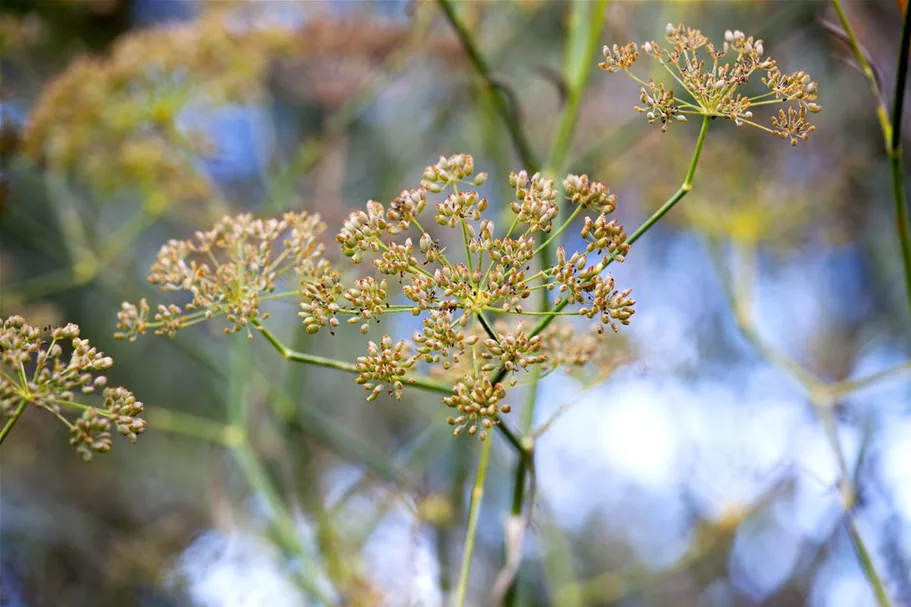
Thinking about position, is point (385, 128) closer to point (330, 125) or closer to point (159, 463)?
point (330, 125)

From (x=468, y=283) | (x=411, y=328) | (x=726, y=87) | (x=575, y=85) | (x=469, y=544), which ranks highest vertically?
(x=411, y=328)

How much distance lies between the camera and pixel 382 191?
2721 millimetres

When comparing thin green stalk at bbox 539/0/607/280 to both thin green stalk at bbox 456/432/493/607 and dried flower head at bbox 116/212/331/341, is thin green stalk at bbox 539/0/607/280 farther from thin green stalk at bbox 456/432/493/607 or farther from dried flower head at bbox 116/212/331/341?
dried flower head at bbox 116/212/331/341

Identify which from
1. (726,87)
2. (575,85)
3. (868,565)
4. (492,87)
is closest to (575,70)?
(575,85)

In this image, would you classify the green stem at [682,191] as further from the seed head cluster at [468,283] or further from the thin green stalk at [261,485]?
the thin green stalk at [261,485]

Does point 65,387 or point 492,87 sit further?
point 492,87

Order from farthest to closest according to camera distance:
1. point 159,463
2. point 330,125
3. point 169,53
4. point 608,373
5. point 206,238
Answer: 1. point 159,463
2. point 330,125
3. point 169,53
4. point 608,373
5. point 206,238

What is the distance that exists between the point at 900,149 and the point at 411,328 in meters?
1.81

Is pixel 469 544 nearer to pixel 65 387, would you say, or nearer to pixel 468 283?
pixel 468 283

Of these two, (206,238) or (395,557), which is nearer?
(206,238)

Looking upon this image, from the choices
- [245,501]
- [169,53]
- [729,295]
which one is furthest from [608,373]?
[245,501]

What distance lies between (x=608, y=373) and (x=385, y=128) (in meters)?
3.30

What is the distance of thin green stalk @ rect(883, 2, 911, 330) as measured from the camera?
108 centimetres

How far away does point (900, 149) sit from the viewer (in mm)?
1220
